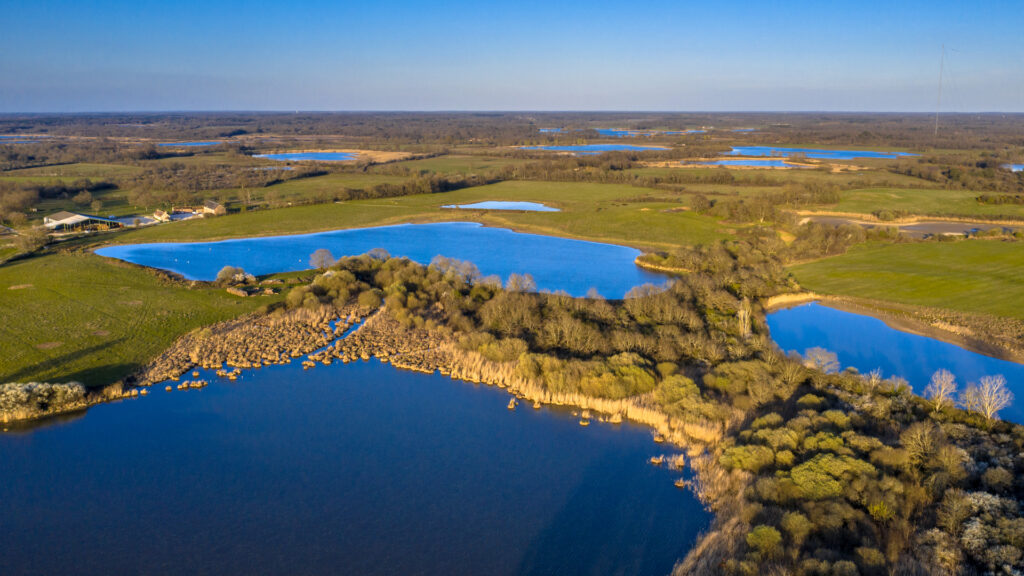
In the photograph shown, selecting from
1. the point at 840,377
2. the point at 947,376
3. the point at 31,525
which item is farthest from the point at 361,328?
the point at 947,376

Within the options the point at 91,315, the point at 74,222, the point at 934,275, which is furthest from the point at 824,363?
the point at 74,222

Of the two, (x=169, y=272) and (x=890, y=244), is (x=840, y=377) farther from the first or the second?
(x=169, y=272)

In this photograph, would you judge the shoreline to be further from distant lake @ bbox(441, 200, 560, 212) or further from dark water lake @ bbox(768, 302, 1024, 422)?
distant lake @ bbox(441, 200, 560, 212)

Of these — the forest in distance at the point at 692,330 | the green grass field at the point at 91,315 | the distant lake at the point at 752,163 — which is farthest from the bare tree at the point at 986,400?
the distant lake at the point at 752,163

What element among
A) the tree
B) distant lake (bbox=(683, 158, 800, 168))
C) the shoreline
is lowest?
the shoreline

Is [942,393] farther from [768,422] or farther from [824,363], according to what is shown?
[768,422]

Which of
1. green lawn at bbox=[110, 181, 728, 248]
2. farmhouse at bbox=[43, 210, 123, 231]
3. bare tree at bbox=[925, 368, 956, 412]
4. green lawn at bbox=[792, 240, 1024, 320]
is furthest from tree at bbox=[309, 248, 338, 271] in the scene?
bare tree at bbox=[925, 368, 956, 412]
